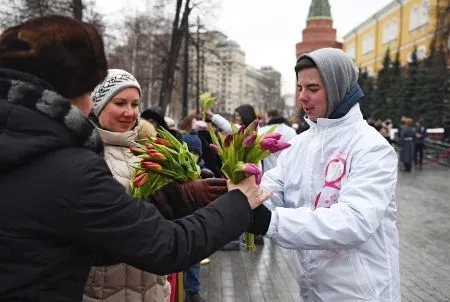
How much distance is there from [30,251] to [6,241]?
74 mm

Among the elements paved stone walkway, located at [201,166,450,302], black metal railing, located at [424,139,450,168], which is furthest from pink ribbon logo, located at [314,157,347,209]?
black metal railing, located at [424,139,450,168]

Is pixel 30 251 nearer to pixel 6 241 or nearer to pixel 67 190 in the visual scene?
pixel 6 241

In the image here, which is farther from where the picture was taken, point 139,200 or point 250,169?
point 250,169

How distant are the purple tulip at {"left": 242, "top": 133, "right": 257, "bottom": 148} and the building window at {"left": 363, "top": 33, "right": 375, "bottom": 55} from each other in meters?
62.1

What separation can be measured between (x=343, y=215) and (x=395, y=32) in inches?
2155

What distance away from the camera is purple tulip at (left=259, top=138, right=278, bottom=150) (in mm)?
Answer: 1950

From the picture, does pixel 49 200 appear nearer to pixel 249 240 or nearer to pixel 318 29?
pixel 249 240

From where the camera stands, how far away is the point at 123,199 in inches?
60.9

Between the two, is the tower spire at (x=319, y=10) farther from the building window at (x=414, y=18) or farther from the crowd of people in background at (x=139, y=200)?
the crowd of people in background at (x=139, y=200)

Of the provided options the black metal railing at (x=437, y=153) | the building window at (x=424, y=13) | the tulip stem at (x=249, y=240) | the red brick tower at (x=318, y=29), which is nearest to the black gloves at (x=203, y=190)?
the tulip stem at (x=249, y=240)

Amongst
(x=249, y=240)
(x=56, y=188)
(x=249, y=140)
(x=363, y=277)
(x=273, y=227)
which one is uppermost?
(x=249, y=140)

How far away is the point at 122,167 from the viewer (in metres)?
2.69

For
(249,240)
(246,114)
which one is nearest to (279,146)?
(249,240)

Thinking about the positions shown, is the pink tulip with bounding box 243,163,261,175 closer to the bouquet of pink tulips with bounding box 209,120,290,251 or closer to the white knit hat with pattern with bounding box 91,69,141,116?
the bouquet of pink tulips with bounding box 209,120,290,251
